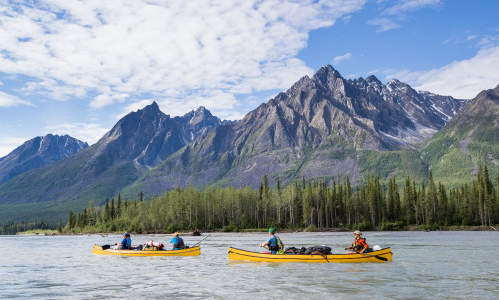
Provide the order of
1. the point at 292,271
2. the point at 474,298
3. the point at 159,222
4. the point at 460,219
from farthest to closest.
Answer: the point at 159,222, the point at 460,219, the point at 292,271, the point at 474,298

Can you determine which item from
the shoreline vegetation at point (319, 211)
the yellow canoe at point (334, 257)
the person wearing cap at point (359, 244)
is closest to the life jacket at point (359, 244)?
the person wearing cap at point (359, 244)

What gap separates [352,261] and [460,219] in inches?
5739

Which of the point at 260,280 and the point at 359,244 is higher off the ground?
the point at 359,244

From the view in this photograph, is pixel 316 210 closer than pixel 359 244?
No

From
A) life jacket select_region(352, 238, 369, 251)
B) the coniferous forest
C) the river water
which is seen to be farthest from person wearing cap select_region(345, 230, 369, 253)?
the coniferous forest

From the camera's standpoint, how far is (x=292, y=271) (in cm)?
4147

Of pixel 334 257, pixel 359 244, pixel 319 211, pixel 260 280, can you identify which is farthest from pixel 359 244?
pixel 319 211

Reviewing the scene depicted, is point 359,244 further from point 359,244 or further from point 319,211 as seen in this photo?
point 319,211

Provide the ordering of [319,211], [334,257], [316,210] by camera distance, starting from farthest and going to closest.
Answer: [316,210]
[319,211]
[334,257]

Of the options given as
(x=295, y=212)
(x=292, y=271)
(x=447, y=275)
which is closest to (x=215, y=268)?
(x=292, y=271)

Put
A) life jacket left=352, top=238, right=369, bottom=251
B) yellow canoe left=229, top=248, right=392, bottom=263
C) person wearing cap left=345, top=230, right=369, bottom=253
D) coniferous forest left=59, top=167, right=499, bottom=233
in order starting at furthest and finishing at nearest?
coniferous forest left=59, top=167, right=499, bottom=233
life jacket left=352, top=238, right=369, bottom=251
person wearing cap left=345, top=230, right=369, bottom=253
yellow canoe left=229, top=248, right=392, bottom=263

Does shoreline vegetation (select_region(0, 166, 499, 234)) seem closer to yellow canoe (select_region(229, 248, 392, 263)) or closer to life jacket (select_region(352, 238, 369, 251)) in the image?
life jacket (select_region(352, 238, 369, 251))

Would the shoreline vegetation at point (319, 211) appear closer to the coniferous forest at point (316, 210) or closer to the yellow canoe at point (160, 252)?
the coniferous forest at point (316, 210)

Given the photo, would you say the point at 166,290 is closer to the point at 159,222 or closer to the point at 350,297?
the point at 350,297
